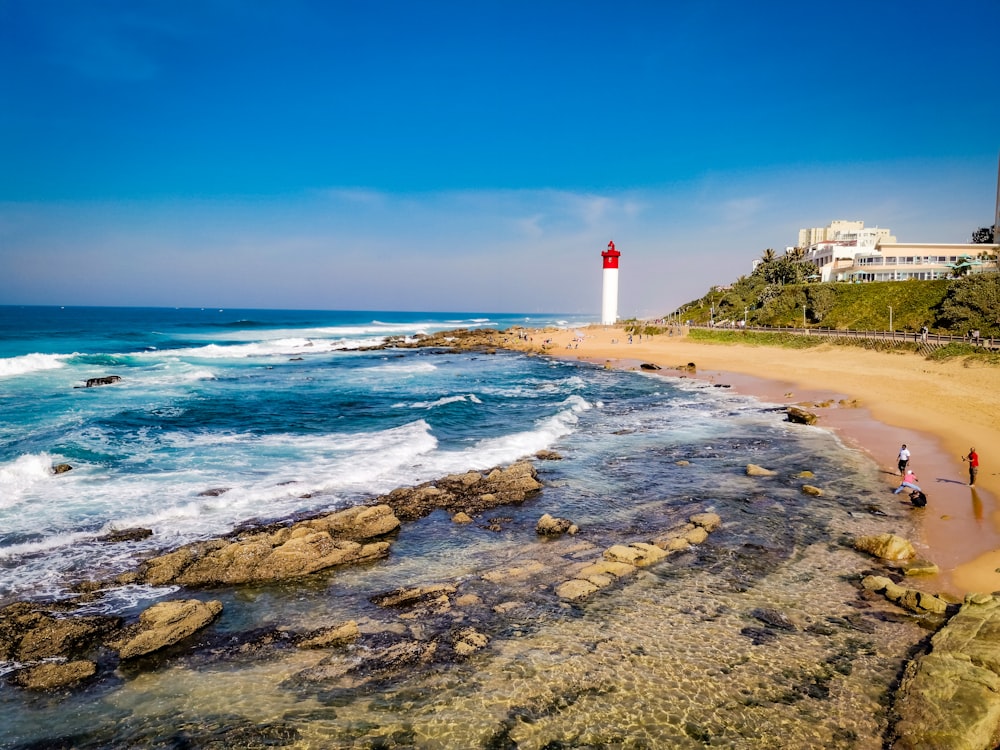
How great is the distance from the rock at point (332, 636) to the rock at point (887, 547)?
1176 centimetres

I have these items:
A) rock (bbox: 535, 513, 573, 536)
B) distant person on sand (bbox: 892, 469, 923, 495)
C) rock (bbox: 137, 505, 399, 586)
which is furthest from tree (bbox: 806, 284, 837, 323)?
rock (bbox: 137, 505, 399, 586)

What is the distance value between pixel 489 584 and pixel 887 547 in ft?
30.6

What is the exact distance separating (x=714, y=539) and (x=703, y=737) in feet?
23.6

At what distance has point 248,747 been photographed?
7.06 metres

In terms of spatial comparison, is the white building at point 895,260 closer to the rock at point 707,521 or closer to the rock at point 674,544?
the rock at point 707,521

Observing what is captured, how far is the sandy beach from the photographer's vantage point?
13016 millimetres

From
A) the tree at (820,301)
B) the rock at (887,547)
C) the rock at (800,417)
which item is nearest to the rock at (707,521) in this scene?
the rock at (887,547)

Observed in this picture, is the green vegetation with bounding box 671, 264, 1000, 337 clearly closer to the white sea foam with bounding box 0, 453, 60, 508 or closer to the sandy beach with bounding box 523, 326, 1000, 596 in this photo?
the sandy beach with bounding box 523, 326, 1000, 596

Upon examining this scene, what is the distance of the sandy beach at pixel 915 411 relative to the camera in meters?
13.0

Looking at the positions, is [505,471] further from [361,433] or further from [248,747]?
[248,747]

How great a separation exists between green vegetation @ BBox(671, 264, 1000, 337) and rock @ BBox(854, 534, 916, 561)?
143 ft

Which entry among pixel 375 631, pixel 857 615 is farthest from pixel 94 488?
pixel 857 615

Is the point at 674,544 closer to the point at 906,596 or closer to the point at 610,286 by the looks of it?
the point at 906,596

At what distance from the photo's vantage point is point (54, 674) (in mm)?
8773
